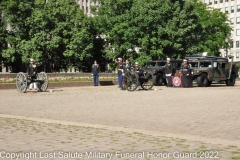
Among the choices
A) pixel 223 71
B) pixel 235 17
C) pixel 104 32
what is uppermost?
pixel 235 17

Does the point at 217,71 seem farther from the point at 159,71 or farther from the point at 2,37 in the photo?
the point at 2,37

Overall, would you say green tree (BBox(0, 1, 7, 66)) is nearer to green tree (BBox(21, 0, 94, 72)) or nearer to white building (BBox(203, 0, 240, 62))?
green tree (BBox(21, 0, 94, 72))

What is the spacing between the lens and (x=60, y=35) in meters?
61.1

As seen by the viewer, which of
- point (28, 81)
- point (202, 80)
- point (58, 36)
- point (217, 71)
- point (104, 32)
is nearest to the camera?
point (28, 81)

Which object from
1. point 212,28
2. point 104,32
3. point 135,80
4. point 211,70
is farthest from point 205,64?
point 212,28

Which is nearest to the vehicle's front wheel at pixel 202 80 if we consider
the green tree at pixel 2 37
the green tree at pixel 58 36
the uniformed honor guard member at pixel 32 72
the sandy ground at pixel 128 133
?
the uniformed honor guard member at pixel 32 72

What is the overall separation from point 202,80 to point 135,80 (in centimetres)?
787

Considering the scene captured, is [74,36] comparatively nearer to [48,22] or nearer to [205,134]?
[48,22]

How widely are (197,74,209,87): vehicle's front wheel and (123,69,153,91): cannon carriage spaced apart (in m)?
5.92

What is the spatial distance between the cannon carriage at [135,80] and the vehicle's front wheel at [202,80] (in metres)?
5.92

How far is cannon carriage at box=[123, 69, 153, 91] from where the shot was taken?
25.5 metres

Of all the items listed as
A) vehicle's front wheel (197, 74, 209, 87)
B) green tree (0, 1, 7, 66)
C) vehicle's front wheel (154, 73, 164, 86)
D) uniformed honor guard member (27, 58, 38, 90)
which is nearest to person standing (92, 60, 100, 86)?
vehicle's front wheel (154, 73, 164, 86)

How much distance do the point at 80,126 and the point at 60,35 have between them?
5166 centimetres

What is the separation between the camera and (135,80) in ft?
84.0
